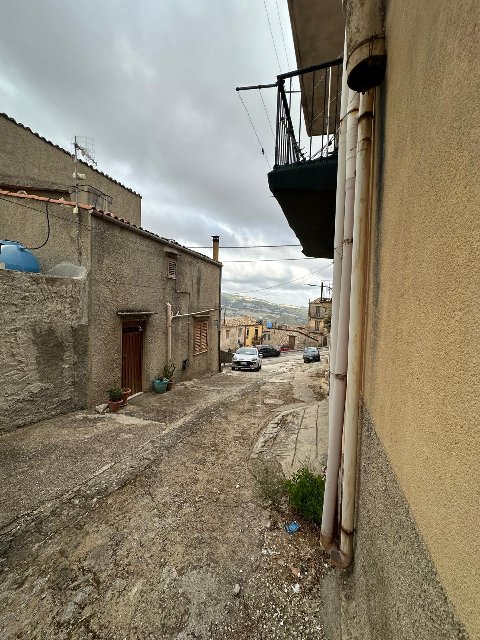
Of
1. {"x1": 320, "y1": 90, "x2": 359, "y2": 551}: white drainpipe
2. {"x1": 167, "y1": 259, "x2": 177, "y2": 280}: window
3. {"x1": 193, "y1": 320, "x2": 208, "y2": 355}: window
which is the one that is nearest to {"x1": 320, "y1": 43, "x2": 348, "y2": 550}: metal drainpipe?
{"x1": 320, "y1": 90, "x2": 359, "y2": 551}: white drainpipe

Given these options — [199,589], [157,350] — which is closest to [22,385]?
[157,350]

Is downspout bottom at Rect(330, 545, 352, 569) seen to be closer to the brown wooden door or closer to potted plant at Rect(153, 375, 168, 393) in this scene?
the brown wooden door

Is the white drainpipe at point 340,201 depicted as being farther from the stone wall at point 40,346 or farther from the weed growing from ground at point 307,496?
the stone wall at point 40,346

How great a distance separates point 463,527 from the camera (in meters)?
0.87

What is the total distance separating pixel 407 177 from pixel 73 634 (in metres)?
4.14

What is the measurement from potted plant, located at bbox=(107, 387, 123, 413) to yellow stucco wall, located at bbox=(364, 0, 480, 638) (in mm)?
7399

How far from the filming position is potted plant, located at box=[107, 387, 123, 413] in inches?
306

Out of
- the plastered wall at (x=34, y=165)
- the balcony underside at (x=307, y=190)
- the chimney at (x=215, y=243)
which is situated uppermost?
the plastered wall at (x=34, y=165)

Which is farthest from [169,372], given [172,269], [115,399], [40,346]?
[40,346]

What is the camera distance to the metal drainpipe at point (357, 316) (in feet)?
8.59

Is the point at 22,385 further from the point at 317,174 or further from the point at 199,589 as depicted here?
the point at 317,174

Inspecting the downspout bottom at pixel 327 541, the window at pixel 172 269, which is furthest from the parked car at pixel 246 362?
the downspout bottom at pixel 327 541

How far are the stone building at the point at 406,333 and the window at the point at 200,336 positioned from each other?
426 inches

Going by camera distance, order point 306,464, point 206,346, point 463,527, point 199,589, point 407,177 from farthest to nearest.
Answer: point 206,346 < point 306,464 < point 199,589 < point 407,177 < point 463,527
